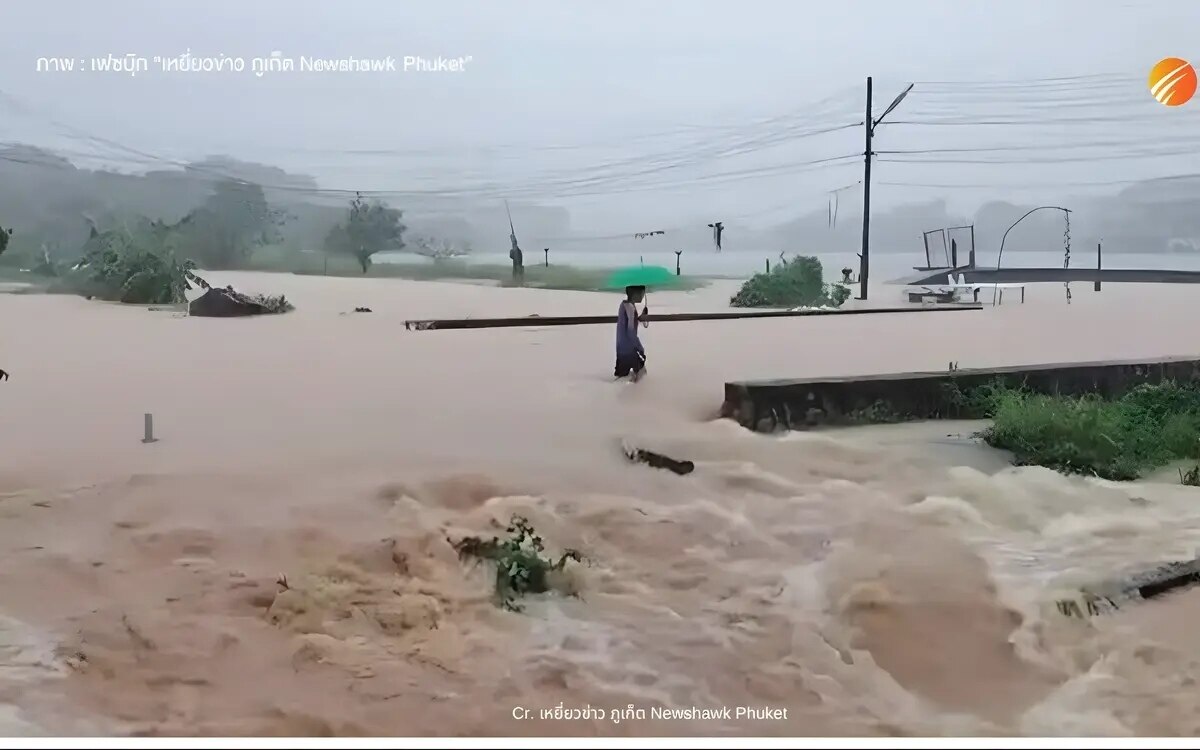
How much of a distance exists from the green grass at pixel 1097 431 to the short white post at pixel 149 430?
2.18 metres

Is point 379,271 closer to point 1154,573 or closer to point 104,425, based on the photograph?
point 104,425

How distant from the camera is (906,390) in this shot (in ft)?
9.25

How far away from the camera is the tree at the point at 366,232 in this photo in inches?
105

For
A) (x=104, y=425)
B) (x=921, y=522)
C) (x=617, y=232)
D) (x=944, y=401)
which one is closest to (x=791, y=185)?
(x=617, y=232)

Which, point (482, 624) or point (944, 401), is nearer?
point (482, 624)

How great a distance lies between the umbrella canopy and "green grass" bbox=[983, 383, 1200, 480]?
3.25ft

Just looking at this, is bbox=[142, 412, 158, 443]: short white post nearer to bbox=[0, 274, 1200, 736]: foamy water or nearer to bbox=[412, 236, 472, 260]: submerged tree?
bbox=[0, 274, 1200, 736]: foamy water

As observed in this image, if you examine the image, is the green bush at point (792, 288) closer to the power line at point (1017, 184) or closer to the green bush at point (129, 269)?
the power line at point (1017, 184)

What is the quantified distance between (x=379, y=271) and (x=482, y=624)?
1.07 meters

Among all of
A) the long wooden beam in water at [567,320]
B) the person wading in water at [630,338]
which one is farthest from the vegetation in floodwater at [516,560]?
the long wooden beam in water at [567,320]

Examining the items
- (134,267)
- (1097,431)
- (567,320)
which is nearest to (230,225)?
(134,267)

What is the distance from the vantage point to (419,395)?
2.64 m

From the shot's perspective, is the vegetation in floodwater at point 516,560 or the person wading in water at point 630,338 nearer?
the vegetation in floodwater at point 516,560

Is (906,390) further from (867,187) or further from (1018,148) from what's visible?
(1018,148)
